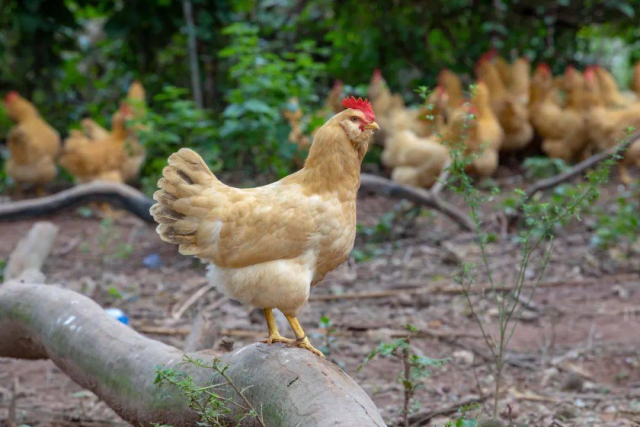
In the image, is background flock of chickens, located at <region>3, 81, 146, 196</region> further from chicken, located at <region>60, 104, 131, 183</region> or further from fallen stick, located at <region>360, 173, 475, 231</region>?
fallen stick, located at <region>360, 173, 475, 231</region>

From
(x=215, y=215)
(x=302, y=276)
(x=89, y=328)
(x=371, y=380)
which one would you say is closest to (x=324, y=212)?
(x=302, y=276)

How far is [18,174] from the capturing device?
909 cm

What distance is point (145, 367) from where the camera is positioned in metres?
3.29

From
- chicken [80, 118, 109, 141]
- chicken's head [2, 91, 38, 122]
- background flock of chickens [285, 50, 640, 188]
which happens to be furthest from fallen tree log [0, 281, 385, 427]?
chicken's head [2, 91, 38, 122]

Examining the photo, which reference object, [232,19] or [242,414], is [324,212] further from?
[232,19]

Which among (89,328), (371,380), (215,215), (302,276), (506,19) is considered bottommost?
(371,380)

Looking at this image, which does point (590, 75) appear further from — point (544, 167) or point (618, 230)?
point (618, 230)

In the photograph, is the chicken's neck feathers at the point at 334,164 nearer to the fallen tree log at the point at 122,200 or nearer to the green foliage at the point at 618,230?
the fallen tree log at the point at 122,200

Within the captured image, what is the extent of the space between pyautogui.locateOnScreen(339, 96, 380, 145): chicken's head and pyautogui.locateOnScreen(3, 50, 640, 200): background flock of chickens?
16.2ft

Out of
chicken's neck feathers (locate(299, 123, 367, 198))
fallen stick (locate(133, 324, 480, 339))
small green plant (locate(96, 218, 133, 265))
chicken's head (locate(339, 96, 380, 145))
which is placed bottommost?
small green plant (locate(96, 218, 133, 265))

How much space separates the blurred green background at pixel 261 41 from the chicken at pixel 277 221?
6.34 meters

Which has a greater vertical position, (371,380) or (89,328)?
(89,328)

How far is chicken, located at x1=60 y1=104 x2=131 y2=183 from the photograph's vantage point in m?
8.61

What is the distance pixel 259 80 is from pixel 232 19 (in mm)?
3883
